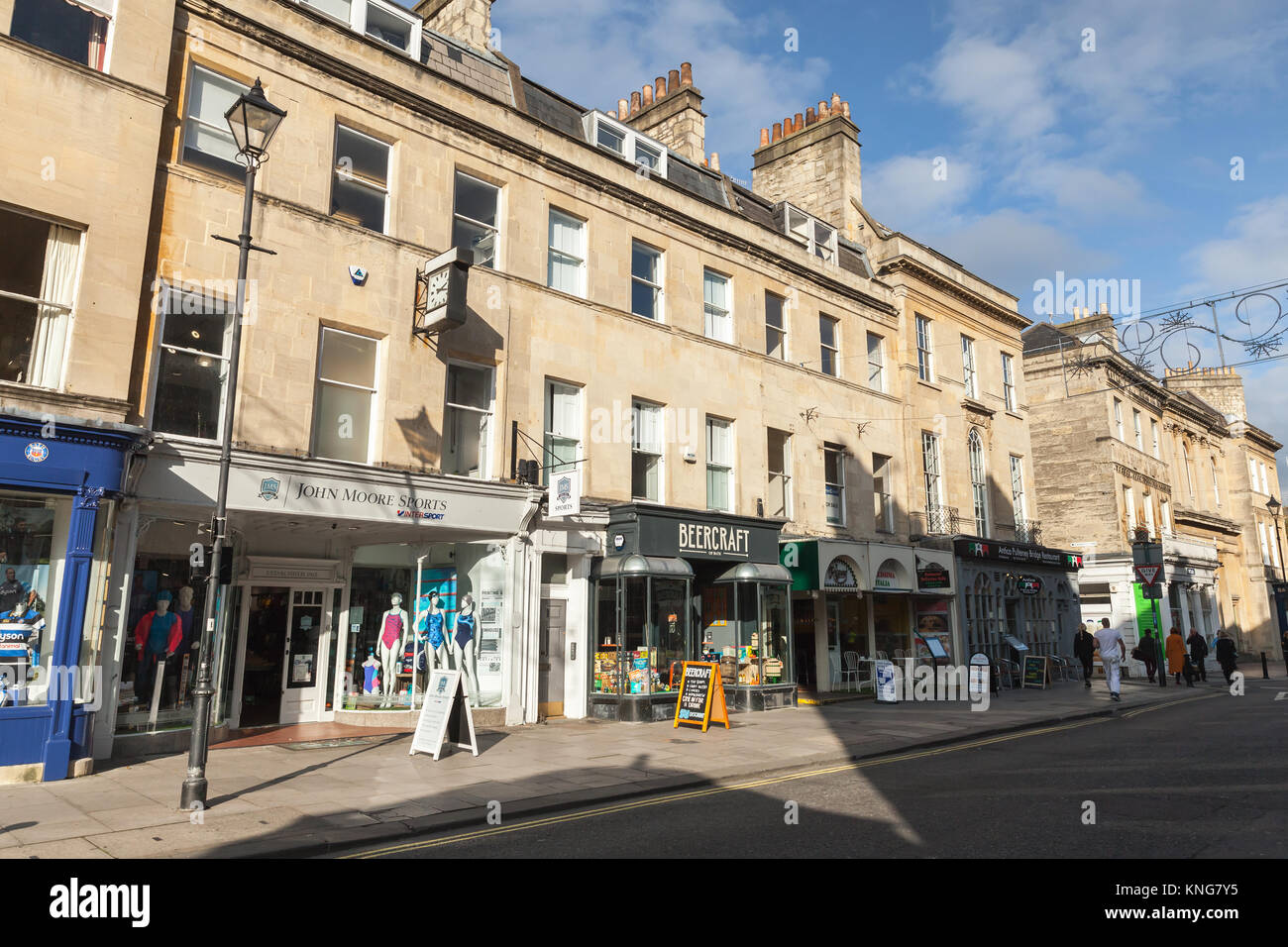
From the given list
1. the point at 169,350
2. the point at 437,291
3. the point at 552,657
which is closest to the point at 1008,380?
the point at 552,657

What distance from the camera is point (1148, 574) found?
26.3m

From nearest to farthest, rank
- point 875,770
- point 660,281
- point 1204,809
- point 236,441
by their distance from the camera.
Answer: point 1204,809 < point 875,770 < point 236,441 < point 660,281

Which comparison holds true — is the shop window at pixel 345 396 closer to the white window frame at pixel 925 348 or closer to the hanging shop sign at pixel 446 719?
the hanging shop sign at pixel 446 719

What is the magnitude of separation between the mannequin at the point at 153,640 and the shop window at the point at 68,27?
25.0 feet

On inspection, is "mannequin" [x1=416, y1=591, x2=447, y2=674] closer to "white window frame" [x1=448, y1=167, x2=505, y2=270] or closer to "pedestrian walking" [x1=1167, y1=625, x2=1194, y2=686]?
"white window frame" [x1=448, y1=167, x2=505, y2=270]

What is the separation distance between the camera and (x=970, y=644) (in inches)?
980

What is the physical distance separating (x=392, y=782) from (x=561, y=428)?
8381mm

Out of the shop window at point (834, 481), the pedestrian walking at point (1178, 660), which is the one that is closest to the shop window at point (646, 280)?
the shop window at point (834, 481)

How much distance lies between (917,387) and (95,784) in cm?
2233

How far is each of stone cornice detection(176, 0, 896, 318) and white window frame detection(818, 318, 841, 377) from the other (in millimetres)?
882

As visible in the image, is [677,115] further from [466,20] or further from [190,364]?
[190,364]

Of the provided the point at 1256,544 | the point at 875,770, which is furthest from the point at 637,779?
the point at 1256,544
